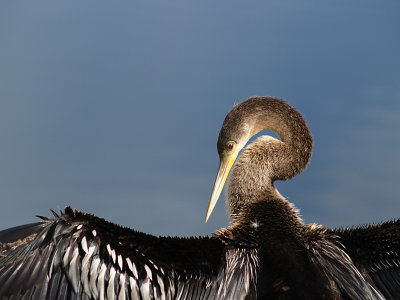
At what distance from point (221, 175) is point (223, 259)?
60.1 inches

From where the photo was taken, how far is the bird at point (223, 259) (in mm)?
3473

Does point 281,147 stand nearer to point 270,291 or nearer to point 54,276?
point 270,291

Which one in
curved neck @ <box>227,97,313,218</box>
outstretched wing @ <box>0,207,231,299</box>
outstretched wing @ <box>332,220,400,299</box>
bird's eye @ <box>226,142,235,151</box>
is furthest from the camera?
bird's eye @ <box>226,142,235,151</box>

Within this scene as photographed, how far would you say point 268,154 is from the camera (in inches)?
193

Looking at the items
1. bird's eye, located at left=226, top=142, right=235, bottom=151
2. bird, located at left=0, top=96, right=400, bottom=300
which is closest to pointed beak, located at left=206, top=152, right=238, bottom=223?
bird's eye, located at left=226, top=142, right=235, bottom=151

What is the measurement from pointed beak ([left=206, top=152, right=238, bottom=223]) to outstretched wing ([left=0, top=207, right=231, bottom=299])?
1360 mm

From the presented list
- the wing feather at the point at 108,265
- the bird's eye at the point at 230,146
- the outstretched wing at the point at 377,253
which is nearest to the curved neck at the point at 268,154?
the bird's eye at the point at 230,146

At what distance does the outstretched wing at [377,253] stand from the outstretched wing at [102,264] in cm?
109

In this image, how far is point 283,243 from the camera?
3957 millimetres

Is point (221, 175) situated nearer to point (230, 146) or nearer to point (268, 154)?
point (230, 146)

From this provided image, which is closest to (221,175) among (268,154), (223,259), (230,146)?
(230,146)

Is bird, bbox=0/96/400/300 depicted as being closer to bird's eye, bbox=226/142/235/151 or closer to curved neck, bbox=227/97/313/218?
curved neck, bbox=227/97/313/218

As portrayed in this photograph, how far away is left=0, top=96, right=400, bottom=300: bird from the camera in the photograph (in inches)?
137

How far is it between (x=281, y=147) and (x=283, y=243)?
122 centimetres
